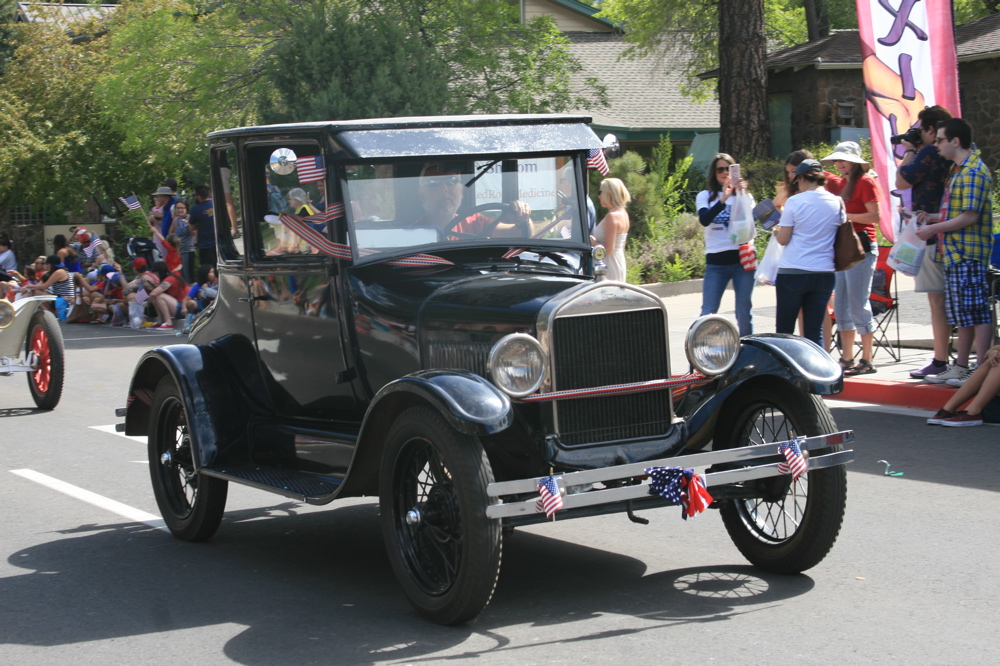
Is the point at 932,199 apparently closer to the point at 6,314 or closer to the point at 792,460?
the point at 792,460

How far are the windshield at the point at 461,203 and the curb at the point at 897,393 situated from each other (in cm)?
413

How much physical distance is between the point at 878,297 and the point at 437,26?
13.3m

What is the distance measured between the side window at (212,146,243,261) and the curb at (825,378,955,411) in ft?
16.6

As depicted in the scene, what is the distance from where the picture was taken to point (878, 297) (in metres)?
11.1

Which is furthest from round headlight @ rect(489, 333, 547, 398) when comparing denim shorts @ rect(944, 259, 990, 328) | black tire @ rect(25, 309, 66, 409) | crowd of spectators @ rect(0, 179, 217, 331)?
crowd of spectators @ rect(0, 179, 217, 331)

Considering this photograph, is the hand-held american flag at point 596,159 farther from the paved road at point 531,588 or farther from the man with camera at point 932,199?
the man with camera at point 932,199

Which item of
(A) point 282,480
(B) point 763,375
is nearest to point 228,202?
(A) point 282,480

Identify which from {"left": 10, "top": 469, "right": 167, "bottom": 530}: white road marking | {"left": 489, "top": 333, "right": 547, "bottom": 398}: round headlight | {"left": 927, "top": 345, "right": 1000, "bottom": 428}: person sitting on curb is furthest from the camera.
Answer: {"left": 927, "top": 345, "right": 1000, "bottom": 428}: person sitting on curb

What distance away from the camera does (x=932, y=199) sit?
956cm

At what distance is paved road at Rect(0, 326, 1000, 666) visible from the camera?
4418 mm

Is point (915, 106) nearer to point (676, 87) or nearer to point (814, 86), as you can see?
point (814, 86)

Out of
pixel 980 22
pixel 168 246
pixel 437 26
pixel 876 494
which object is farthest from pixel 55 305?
pixel 980 22

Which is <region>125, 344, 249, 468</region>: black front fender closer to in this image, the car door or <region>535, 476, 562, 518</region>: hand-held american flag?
the car door

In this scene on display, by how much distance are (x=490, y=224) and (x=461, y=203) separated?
179 millimetres
